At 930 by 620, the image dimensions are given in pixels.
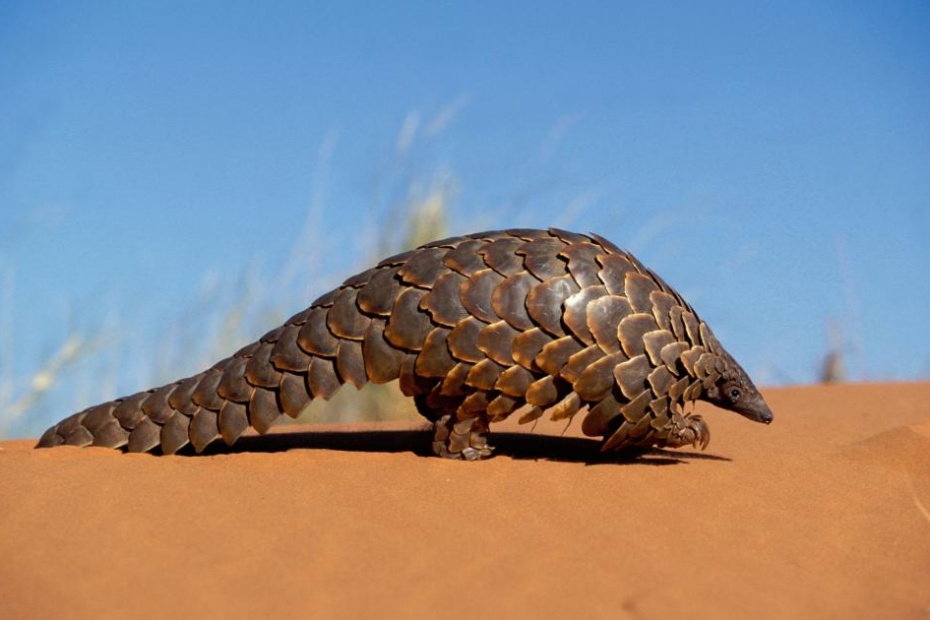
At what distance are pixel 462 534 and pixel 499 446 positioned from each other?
2.03m

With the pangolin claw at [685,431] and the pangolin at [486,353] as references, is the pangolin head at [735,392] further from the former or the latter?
the pangolin claw at [685,431]

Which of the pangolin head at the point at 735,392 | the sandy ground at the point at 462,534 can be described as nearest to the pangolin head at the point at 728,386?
the pangolin head at the point at 735,392

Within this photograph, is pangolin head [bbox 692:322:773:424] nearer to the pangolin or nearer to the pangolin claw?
the pangolin

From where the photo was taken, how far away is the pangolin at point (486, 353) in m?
5.50

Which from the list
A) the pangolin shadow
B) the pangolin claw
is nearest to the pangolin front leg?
the pangolin claw

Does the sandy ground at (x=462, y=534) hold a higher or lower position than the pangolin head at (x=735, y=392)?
lower

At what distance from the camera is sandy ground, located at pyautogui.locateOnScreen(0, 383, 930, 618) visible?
3.87 metres

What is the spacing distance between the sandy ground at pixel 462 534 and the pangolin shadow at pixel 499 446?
0.04 meters

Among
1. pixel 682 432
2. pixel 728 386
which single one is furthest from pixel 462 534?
pixel 728 386

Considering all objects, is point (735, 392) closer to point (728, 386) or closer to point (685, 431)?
point (728, 386)

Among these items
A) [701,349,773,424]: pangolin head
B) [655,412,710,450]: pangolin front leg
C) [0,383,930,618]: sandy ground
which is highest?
[701,349,773,424]: pangolin head

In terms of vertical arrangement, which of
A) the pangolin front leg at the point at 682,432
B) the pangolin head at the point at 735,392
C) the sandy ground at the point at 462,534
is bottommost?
the sandy ground at the point at 462,534

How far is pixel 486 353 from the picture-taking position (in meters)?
5.48

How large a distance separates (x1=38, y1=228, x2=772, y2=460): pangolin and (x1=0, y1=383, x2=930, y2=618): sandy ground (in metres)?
0.25
